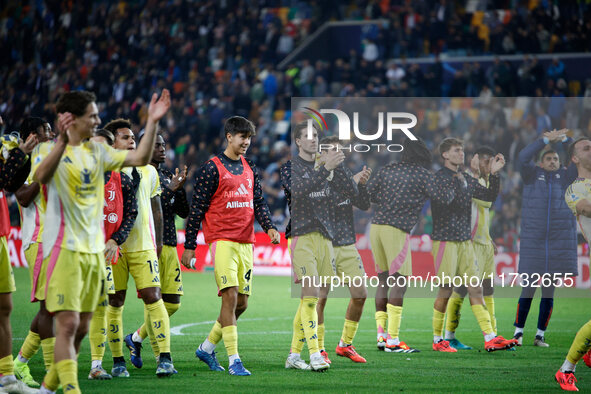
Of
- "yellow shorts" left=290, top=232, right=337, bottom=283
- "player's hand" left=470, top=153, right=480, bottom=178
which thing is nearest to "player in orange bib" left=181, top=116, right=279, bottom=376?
"yellow shorts" left=290, top=232, right=337, bottom=283

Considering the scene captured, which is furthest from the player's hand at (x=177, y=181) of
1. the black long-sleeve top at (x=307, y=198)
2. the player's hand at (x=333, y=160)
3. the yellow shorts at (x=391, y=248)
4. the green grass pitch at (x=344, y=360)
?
the yellow shorts at (x=391, y=248)

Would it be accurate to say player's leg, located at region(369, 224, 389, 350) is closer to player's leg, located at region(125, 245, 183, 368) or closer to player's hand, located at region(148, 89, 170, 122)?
player's leg, located at region(125, 245, 183, 368)

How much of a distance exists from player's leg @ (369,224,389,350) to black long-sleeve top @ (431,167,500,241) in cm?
72

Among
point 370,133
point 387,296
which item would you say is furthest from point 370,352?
point 370,133

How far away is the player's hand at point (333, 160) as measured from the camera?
8.34m

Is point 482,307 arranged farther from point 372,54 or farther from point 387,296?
point 372,54

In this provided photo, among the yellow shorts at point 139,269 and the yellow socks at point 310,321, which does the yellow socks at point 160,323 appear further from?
the yellow socks at point 310,321

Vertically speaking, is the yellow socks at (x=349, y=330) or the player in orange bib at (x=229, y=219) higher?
the player in orange bib at (x=229, y=219)

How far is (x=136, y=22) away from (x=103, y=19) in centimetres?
132

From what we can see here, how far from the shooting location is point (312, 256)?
824cm

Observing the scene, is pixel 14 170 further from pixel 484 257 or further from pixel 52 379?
pixel 484 257

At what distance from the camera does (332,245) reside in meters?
8.55

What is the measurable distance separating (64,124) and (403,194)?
478cm

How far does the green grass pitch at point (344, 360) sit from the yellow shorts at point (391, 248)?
3.26ft
